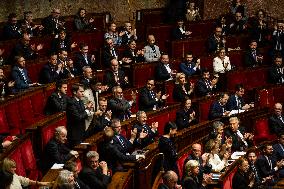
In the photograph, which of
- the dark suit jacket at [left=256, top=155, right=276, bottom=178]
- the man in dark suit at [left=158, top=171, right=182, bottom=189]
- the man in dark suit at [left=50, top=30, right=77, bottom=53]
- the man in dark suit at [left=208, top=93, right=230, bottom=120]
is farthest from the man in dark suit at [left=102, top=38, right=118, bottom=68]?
the man in dark suit at [left=158, top=171, right=182, bottom=189]

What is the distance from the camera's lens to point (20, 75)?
4684mm

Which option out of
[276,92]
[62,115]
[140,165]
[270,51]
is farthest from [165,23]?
[140,165]

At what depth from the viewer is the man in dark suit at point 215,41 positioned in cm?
615

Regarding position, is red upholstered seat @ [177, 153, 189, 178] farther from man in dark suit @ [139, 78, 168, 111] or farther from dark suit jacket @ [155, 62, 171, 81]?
dark suit jacket @ [155, 62, 171, 81]

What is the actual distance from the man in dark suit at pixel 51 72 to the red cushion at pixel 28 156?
119 centimetres

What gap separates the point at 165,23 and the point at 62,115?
2682 millimetres

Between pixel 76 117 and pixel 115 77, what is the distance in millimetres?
1088

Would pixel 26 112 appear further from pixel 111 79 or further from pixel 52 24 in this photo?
pixel 52 24

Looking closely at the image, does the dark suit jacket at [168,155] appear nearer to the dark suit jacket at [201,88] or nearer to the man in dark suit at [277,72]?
the dark suit jacket at [201,88]

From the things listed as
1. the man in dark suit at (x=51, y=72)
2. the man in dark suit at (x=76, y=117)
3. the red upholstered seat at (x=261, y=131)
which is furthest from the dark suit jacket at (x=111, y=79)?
the red upholstered seat at (x=261, y=131)

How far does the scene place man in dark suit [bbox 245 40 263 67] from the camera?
239 inches

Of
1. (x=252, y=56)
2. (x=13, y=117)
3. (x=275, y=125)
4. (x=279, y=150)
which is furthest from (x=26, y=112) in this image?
(x=252, y=56)

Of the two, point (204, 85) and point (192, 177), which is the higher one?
point (204, 85)

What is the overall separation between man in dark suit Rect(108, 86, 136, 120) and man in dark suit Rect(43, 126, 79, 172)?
2.82ft
